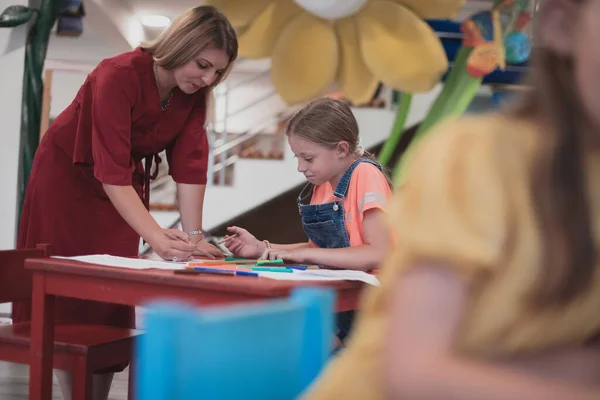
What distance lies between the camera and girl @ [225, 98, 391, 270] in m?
1.48

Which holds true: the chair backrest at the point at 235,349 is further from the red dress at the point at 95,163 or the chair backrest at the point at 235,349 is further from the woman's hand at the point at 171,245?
the red dress at the point at 95,163

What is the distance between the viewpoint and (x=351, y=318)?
1.61 metres

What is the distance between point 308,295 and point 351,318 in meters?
1.09

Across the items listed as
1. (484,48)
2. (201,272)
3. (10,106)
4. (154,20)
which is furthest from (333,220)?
(154,20)

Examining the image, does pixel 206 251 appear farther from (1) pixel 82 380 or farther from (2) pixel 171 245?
(1) pixel 82 380

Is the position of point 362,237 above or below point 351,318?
above

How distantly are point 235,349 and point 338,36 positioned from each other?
8.83ft

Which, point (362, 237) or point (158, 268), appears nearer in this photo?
point (158, 268)

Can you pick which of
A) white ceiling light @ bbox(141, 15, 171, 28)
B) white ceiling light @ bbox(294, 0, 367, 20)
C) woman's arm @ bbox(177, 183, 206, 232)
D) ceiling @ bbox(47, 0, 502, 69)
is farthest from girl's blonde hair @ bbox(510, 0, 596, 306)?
white ceiling light @ bbox(141, 15, 171, 28)

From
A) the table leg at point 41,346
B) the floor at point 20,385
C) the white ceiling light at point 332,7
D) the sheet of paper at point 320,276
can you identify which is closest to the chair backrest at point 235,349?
the sheet of paper at point 320,276

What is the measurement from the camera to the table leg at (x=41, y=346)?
4.05 ft

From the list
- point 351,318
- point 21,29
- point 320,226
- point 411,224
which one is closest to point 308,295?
point 411,224

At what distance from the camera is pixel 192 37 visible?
167cm

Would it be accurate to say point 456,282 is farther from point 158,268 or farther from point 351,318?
point 351,318
